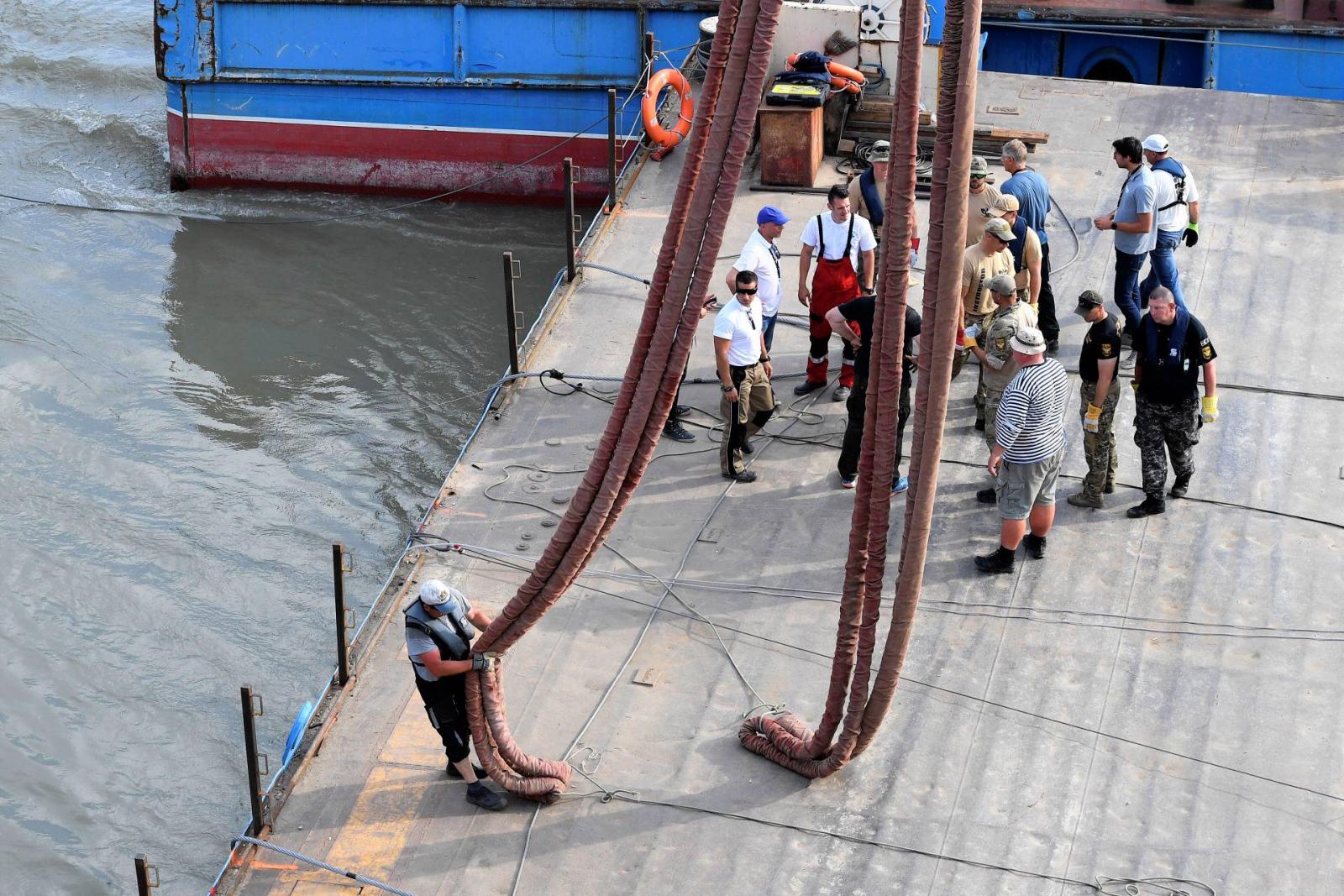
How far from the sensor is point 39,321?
53.6 feet

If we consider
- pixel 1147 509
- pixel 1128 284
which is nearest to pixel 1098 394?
pixel 1147 509

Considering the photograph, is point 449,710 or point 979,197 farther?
point 979,197

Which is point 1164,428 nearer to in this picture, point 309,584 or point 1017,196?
point 1017,196

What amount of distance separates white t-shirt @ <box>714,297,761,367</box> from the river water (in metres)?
3.92

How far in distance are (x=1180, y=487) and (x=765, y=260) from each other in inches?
126

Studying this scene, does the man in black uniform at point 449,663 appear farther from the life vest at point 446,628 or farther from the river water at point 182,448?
the river water at point 182,448

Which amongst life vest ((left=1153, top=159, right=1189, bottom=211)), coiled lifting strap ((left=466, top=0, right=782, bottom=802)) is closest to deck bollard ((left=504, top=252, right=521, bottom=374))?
coiled lifting strap ((left=466, top=0, right=782, bottom=802))

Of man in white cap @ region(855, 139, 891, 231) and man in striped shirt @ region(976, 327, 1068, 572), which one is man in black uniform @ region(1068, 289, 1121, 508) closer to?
man in striped shirt @ region(976, 327, 1068, 572)

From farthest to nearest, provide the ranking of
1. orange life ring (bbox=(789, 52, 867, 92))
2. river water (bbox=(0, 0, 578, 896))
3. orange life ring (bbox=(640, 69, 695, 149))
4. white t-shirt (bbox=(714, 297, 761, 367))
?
orange life ring (bbox=(789, 52, 867, 92))
orange life ring (bbox=(640, 69, 695, 149))
river water (bbox=(0, 0, 578, 896))
white t-shirt (bbox=(714, 297, 761, 367))

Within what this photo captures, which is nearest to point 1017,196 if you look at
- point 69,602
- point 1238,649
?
point 1238,649

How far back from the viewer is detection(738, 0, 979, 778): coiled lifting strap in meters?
6.04

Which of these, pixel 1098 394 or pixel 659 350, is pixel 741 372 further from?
pixel 659 350

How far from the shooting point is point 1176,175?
37.2 ft

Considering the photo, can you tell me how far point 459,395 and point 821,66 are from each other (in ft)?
15.8
